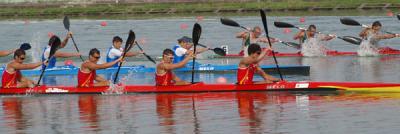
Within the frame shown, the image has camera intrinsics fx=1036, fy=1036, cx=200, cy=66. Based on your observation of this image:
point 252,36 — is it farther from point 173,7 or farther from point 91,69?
point 173,7

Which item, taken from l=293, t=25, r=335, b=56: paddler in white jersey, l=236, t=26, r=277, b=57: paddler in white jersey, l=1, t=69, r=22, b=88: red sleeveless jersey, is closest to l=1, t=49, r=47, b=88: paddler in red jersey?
l=1, t=69, r=22, b=88: red sleeveless jersey

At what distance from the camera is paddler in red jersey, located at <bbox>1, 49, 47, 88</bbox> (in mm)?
22370

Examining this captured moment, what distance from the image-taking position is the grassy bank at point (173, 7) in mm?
60537

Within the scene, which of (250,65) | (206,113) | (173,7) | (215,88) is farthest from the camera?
(173,7)

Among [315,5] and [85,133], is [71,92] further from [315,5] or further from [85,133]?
[315,5]

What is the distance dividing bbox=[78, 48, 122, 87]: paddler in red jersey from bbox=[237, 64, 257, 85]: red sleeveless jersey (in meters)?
2.77

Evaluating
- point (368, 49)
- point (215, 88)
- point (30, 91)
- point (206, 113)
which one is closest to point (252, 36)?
point (368, 49)

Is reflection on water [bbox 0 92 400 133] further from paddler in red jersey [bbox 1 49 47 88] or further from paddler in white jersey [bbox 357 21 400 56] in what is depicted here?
paddler in white jersey [bbox 357 21 400 56]

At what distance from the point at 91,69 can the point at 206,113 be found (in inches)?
170

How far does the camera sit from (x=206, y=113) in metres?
18.6

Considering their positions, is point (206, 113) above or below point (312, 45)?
below

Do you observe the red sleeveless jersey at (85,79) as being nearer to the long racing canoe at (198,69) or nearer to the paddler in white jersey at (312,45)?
the long racing canoe at (198,69)

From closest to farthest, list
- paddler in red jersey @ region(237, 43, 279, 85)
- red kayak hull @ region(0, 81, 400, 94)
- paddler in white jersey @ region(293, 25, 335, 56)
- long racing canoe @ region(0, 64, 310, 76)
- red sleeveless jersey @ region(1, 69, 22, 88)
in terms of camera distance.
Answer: red kayak hull @ region(0, 81, 400, 94), paddler in red jersey @ region(237, 43, 279, 85), red sleeveless jersey @ region(1, 69, 22, 88), long racing canoe @ region(0, 64, 310, 76), paddler in white jersey @ region(293, 25, 335, 56)

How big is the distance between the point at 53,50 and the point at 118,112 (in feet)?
14.5
